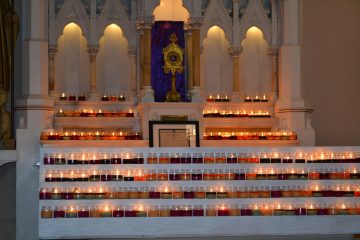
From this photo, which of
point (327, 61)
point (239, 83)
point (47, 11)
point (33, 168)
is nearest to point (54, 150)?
point (33, 168)

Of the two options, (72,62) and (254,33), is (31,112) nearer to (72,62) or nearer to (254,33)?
(72,62)

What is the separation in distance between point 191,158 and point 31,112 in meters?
4.45

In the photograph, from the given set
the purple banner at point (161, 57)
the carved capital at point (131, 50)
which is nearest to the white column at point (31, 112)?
the carved capital at point (131, 50)

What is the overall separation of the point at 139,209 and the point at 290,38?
21.6 feet

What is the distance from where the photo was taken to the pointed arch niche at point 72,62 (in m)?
20.5

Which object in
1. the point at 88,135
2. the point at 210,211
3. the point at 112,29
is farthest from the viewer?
the point at 112,29

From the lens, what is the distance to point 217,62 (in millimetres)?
21078

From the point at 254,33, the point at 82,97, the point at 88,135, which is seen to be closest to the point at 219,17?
the point at 254,33

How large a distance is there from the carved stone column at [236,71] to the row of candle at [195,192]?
14.3 ft

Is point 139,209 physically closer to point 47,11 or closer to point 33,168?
point 33,168

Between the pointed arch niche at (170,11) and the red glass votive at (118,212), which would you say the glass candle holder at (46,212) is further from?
the pointed arch niche at (170,11)

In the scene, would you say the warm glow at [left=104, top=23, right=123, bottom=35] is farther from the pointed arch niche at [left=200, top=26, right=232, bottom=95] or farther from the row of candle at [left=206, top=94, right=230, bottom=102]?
the row of candle at [left=206, top=94, right=230, bottom=102]

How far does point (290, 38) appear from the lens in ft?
67.2

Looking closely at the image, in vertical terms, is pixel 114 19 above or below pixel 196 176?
above
